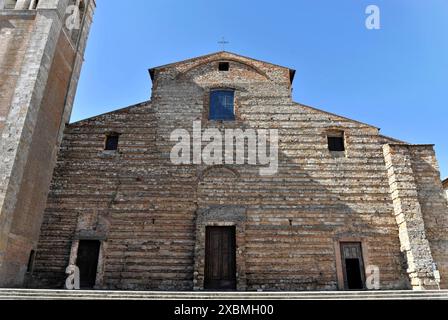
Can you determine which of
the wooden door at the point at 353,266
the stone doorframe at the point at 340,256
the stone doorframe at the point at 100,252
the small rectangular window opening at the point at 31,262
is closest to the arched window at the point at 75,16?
the stone doorframe at the point at 100,252

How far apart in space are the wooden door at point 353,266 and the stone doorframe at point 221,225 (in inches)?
129

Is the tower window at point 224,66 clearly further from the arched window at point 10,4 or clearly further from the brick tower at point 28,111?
the arched window at point 10,4

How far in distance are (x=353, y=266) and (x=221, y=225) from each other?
449cm

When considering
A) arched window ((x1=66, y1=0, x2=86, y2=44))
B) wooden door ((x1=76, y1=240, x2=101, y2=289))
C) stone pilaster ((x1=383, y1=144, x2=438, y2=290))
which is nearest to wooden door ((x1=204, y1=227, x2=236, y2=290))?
wooden door ((x1=76, y1=240, x2=101, y2=289))

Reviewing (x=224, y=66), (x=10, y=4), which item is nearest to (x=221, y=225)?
(x=224, y=66)

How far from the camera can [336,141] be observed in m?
13.8

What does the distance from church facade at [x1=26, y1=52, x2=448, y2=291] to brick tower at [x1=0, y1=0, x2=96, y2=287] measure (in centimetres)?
74

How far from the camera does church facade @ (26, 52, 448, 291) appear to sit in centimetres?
1160

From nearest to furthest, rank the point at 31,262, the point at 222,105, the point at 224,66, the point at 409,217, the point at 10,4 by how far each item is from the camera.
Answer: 1. the point at 31,262
2. the point at 409,217
3. the point at 10,4
4. the point at 222,105
5. the point at 224,66

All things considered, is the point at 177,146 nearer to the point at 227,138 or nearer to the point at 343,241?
the point at 227,138

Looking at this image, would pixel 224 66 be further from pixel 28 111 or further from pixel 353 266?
pixel 353 266

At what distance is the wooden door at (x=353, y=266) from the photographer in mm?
11609

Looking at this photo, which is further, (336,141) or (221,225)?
(336,141)
